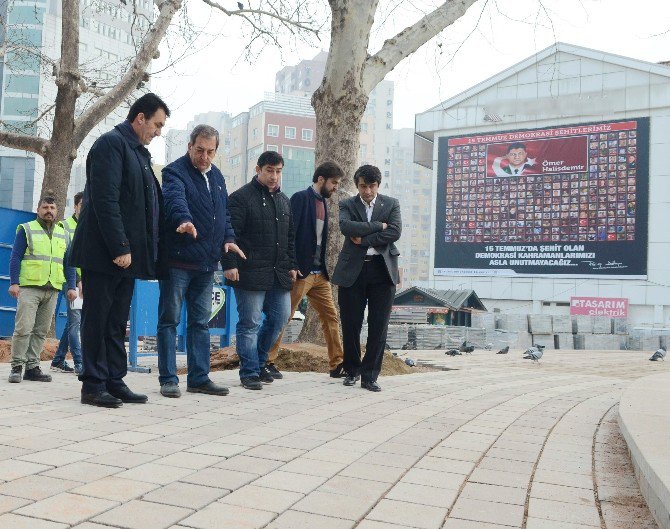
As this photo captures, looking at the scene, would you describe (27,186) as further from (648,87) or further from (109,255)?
(109,255)

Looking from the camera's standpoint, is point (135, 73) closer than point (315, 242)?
No

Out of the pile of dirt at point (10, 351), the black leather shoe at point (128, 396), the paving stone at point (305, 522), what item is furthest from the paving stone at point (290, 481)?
the pile of dirt at point (10, 351)

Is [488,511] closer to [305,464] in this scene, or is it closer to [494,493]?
[494,493]

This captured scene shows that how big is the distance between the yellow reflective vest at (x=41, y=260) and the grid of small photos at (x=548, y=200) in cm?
3544

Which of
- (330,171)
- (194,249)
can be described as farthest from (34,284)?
(330,171)

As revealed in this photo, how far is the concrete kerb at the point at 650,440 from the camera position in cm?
264

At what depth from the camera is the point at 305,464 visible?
3.23 metres

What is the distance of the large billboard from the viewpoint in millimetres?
38531

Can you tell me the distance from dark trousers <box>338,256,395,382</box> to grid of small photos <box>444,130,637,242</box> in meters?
34.6

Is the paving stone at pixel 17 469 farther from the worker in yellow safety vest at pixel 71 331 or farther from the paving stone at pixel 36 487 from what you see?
the worker in yellow safety vest at pixel 71 331

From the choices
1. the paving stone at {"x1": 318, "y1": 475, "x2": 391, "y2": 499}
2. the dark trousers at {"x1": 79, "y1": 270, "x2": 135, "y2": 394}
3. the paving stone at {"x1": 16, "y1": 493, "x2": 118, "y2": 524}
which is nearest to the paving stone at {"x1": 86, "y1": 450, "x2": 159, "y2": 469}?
the paving stone at {"x1": 16, "y1": 493, "x2": 118, "y2": 524}

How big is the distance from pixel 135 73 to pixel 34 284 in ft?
25.7

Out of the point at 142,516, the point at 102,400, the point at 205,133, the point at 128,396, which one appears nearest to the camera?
the point at 142,516

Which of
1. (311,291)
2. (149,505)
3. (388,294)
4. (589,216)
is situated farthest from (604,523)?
(589,216)
